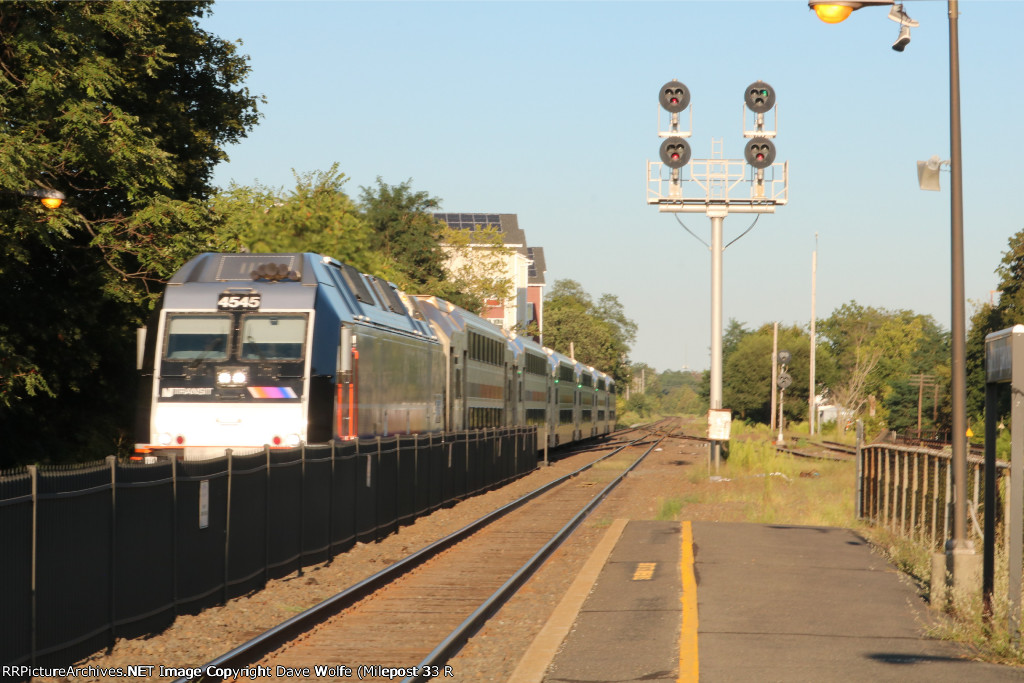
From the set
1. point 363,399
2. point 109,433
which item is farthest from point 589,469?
point 363,399

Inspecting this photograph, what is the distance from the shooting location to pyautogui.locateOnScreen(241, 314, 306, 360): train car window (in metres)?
18.2

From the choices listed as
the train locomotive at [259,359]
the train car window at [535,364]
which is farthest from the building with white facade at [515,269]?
the train locomotive at [259,359]

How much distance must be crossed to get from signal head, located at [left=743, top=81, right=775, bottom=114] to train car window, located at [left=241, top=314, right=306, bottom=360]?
2011cm

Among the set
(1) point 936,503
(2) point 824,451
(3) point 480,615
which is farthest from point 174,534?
(2) point 824,451

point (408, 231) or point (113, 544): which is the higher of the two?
point (408, 231)

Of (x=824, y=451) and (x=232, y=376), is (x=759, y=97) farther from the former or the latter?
(x=824, y=451)

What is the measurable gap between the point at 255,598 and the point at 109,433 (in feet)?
72.8

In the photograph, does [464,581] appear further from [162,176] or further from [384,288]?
[162,176]

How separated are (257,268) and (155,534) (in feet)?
29.4

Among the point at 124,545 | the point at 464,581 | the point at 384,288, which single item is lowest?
the point at 464,581

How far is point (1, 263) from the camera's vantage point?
80.8 ft

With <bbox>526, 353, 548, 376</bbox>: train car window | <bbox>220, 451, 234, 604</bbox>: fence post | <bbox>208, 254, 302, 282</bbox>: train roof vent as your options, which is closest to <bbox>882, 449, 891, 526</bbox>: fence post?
<bbox>208, 254, 302, 282</bbox>: train roof vent

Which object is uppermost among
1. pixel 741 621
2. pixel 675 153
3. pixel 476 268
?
pixel 476 268

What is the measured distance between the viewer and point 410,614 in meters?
12.5
